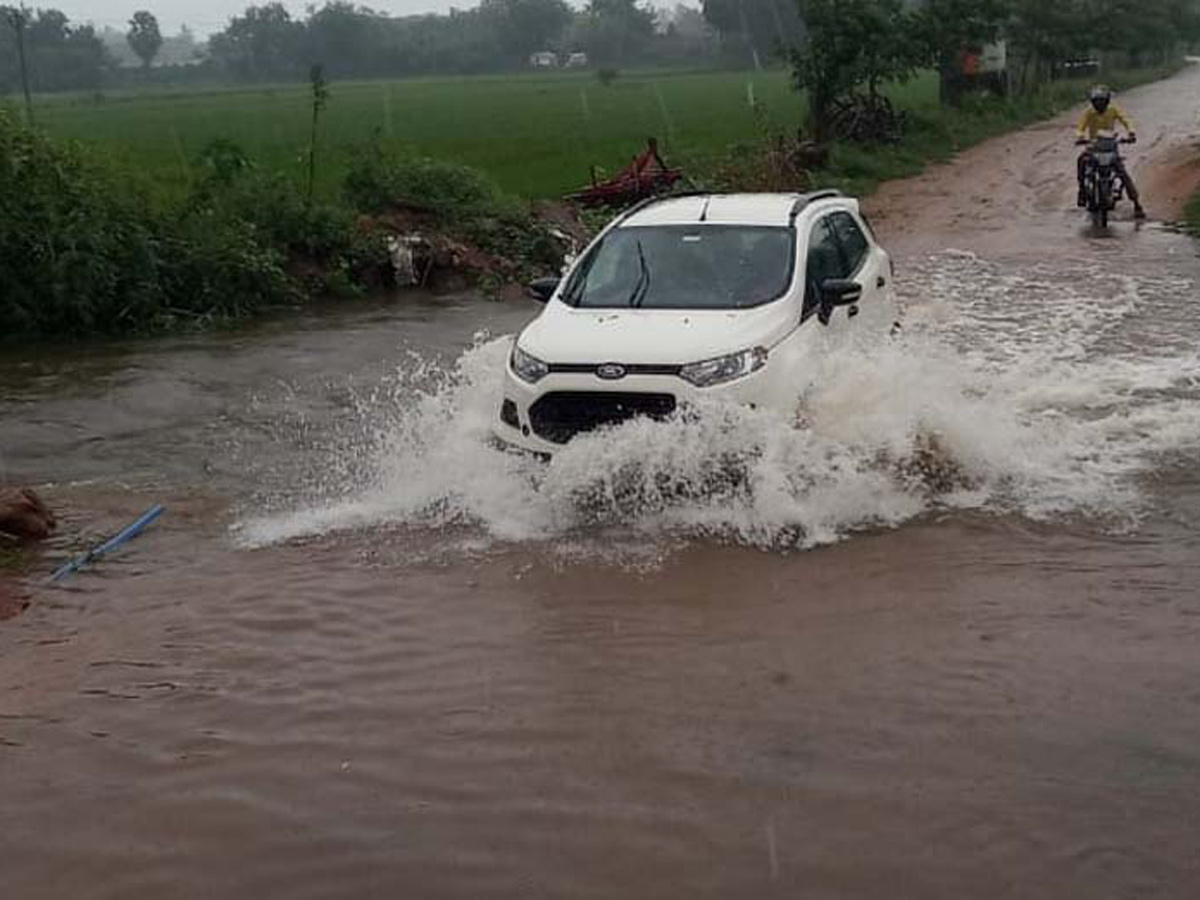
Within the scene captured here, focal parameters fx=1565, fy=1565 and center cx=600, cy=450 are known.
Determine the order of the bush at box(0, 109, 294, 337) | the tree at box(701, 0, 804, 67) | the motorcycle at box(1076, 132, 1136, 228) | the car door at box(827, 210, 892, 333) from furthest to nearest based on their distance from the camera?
the tree at box(701, 0, 804, 67)
the motorcycle at box(1076, 132, 1136, 228)
the bush at box(0, 109, 294, 337)
the car door at box(827, 210, 892, 333)

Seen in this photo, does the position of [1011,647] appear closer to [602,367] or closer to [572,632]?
[572,632]

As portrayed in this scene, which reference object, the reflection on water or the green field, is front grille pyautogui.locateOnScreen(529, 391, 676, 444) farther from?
the green field

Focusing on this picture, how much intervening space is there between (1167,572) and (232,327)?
36.8ft

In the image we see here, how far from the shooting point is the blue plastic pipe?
26.5 ft

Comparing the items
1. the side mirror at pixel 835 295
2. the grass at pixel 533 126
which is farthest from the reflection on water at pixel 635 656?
the grass at pixel 533 126

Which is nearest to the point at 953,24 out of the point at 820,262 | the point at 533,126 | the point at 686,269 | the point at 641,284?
the point at 533,126

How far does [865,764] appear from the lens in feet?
17.7

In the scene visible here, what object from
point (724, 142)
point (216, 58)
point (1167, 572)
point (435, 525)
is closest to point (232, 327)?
point (435, 525)

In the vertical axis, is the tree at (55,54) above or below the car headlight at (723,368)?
above

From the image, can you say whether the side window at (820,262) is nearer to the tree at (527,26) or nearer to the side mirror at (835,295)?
the side mirror at (835,295)

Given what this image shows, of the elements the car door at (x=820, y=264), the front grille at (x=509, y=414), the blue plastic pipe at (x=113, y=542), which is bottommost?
the blue plastic pipe at (x=113, y=542)

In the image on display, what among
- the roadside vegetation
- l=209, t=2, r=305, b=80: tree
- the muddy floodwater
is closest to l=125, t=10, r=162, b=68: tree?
l=209, t=2, r=305, b=80: tree

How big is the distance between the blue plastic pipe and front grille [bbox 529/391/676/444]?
2303 millimetres

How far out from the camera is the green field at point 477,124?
28.7 m
